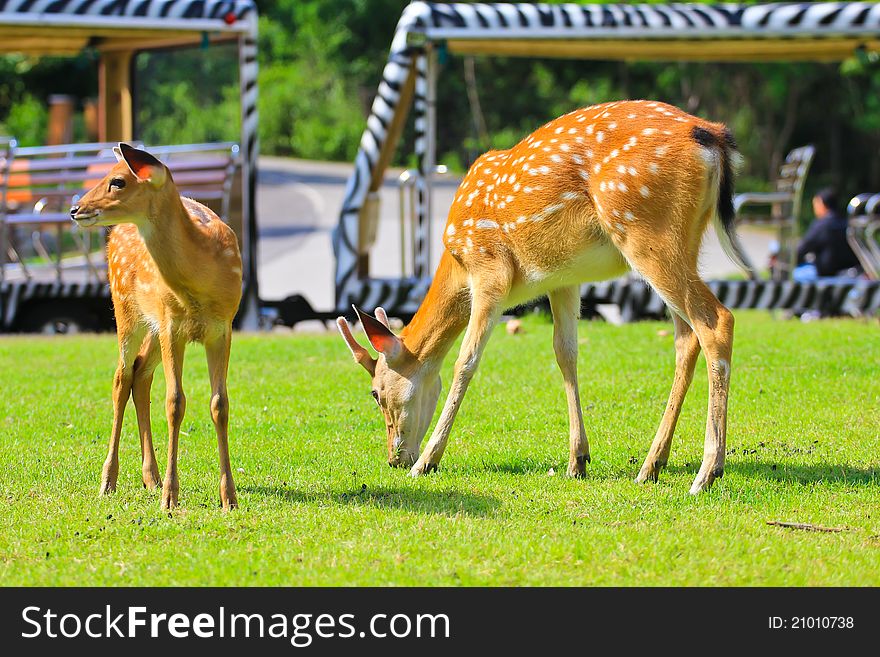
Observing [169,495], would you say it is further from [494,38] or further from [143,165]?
[494,38]

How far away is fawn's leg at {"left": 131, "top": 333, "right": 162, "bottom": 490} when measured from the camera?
22.2ft

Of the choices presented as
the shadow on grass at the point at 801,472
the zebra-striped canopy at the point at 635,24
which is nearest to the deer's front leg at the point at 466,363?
the shadow on grass at the point at 801,472

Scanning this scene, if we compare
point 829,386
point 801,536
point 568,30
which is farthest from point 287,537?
point 568,30

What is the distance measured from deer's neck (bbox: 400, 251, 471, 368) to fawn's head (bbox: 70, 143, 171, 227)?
1936mm

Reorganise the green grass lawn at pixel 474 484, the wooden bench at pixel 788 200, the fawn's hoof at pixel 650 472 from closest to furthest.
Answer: the green grass lawn at pixel 474 484 → the fawn's hoof at pixel 650 472 → the wooden bench at pixel 788 200

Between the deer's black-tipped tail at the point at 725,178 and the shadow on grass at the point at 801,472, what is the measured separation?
123 cm

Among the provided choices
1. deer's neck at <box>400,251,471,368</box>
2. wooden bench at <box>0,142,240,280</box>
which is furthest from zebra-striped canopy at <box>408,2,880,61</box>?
deer's neck at <box>400,251,471,368</box>

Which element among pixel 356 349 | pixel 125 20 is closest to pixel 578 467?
pixel 356 349

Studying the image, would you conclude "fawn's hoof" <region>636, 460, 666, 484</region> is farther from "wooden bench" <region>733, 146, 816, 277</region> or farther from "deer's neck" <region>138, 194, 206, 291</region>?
"wooden bench" <region>733, 146, 816, 277</region>

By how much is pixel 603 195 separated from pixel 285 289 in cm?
1410

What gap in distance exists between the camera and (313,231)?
29.7 meters

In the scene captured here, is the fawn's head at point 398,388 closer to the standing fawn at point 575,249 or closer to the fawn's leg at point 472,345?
the standing fawn at point 575,249

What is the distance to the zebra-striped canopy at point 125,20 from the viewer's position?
12523 mm
